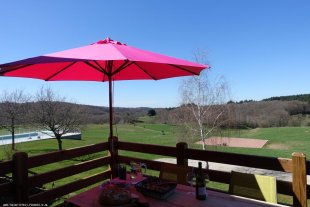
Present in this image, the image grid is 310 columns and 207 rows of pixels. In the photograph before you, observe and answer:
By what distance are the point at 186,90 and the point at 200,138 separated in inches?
84.5

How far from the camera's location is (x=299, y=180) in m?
2.84

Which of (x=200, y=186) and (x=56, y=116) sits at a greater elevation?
(x=56, y=116)

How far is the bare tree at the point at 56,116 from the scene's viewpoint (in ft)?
61.9

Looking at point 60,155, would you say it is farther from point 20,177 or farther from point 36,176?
point 20,177

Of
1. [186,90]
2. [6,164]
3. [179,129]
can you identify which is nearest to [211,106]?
[186,90]

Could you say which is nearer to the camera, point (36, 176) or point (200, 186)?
point (200, 186)

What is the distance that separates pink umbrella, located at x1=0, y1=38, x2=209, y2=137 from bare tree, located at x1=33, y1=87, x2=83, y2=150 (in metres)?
15.3

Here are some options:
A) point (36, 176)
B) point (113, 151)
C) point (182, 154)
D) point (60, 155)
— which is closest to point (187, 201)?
point (182, 154)

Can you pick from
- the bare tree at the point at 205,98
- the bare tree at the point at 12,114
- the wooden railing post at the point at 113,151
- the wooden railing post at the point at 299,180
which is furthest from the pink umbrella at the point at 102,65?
the bare tree at the point at 12,114

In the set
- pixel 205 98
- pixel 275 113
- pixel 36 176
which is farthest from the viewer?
pixel 275 113

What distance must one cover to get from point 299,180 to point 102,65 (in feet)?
10.9

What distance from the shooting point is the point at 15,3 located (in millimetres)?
7176

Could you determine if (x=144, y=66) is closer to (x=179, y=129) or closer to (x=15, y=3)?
(x=15, y=3)

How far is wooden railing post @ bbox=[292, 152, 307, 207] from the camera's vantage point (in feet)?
9.23
